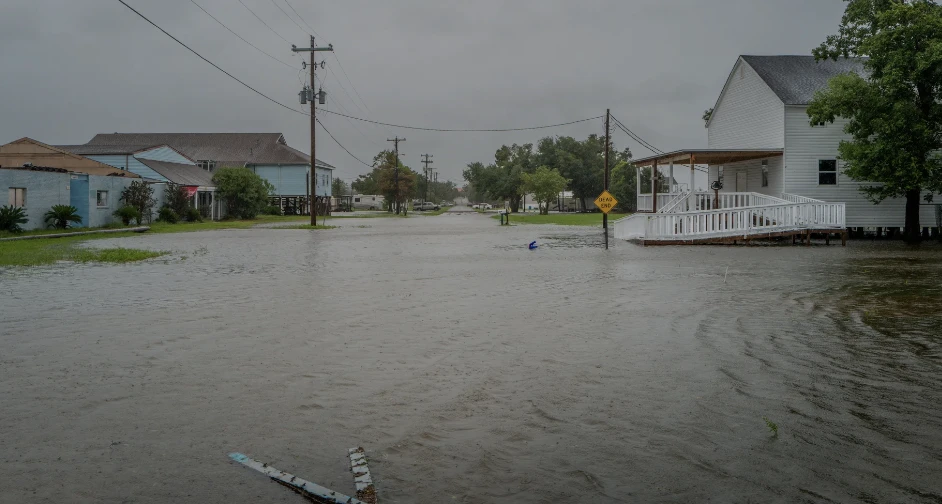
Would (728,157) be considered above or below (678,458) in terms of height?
above

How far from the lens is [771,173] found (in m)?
36.2

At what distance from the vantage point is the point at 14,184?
1422 inches

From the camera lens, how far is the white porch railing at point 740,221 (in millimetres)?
29516

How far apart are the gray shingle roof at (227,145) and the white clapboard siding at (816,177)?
59.1 metres

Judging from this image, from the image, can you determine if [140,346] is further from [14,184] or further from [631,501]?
[14,184]

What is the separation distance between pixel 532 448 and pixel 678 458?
0.92 meters

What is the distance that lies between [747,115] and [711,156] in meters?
5.34

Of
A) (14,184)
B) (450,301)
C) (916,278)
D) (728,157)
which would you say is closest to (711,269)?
(916,278)

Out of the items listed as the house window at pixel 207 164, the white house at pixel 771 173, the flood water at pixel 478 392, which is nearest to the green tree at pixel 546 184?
the house window at pixel 207 164

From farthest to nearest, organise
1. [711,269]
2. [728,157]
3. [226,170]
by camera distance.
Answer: [226,170] → [728,157] → [711,269]

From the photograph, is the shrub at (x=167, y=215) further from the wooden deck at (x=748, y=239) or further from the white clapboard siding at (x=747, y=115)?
the white clapboard siding at (x=747, y=115)

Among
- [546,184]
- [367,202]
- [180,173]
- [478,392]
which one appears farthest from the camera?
Answer: [367,202]

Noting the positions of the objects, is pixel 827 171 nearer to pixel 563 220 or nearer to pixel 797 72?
pixel 797 72

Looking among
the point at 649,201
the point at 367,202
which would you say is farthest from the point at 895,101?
the point at 367,202
